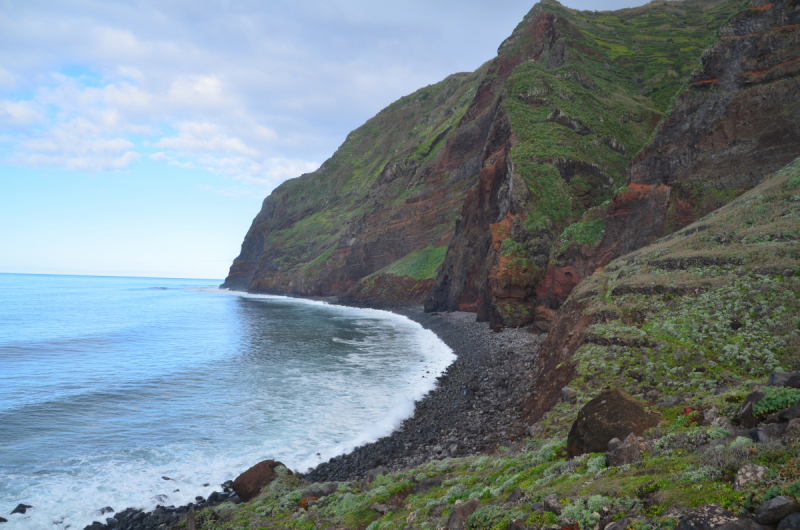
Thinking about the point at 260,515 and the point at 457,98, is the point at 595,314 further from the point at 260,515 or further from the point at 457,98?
the point at 457,98

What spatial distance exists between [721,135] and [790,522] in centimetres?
3052

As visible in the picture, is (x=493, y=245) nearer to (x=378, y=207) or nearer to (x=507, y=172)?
(x=507, y=172)

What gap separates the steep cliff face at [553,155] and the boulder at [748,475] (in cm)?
2745

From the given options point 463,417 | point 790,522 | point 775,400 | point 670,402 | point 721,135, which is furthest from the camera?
point 721,135

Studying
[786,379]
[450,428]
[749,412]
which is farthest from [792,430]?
[450,428]

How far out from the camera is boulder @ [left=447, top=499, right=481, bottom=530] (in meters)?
6.38

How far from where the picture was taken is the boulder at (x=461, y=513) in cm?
638

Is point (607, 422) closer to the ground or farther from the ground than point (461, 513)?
farther from the ground

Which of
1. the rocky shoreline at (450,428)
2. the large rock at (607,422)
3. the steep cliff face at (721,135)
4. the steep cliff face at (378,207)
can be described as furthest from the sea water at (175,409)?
the steep cliff face at (378,207)

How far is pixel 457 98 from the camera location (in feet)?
425

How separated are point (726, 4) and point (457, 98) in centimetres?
6918

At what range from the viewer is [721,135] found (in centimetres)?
2556

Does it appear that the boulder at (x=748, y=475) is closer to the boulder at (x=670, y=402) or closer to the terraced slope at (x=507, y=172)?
the boulder at (x=670, y=402)

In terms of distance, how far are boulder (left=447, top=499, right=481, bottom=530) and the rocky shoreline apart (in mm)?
6470
